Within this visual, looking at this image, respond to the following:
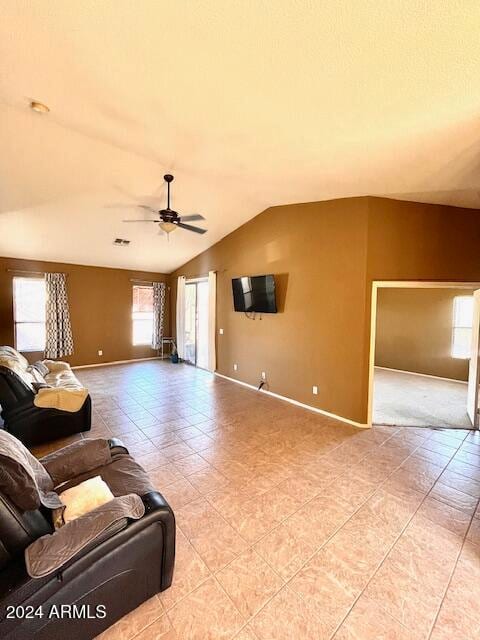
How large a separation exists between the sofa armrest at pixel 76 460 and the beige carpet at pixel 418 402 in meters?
3.54

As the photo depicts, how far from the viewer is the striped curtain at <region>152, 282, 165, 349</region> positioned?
8109 millimetres

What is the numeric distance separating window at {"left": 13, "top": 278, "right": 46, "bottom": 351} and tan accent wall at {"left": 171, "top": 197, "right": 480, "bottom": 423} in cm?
505

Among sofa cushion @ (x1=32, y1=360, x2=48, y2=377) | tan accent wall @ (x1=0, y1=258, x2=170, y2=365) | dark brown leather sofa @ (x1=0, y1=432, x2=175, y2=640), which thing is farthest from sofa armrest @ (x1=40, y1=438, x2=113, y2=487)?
tan accent wall @ (x1=0, y1=258, x2=170, y2=365)

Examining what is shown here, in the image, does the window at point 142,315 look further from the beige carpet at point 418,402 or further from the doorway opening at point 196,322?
the beige carpet at point 418,402

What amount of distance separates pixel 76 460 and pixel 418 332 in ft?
23.5

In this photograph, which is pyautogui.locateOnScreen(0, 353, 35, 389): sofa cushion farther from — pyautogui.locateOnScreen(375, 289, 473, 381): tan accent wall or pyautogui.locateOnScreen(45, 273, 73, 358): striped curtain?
pyautogui.locateOnScreen(375, 289, 473, 381): tan accent wall

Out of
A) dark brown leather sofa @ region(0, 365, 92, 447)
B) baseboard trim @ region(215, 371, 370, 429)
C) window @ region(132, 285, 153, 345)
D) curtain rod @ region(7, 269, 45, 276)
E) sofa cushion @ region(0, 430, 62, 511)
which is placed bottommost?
baseboard trim @ region(215, 371, 370, 429)

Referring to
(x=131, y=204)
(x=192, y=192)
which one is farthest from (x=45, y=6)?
(x=131, y=204)

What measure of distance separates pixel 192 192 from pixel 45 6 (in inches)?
113

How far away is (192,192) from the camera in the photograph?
4309 millimetres

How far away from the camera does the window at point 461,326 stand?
6.01 meters

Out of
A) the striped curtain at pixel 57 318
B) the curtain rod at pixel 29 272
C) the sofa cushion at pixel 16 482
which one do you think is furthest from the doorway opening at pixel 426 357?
the curtain rod at pixel 29 272

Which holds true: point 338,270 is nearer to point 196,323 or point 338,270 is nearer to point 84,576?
point 84,576

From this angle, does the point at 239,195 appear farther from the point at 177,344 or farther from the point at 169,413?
the point at 177,344
